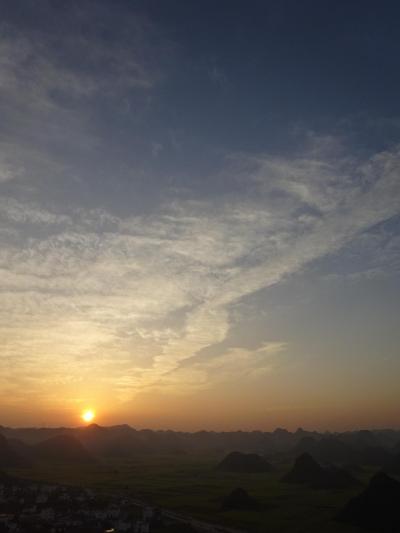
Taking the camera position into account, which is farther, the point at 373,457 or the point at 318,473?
the point at 373,457

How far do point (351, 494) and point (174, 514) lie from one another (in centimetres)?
4626

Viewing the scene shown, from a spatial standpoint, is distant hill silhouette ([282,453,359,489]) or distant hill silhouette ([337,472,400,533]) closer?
distant hill silhouette ([337,472,400,533])

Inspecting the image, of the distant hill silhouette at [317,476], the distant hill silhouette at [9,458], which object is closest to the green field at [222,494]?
the distant hill silhouette at [317,476]

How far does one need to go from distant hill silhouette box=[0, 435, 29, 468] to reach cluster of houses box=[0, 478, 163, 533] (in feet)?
223

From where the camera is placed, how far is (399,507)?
71188mm

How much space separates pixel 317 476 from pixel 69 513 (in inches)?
2911

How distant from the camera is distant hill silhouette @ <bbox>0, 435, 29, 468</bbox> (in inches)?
6526

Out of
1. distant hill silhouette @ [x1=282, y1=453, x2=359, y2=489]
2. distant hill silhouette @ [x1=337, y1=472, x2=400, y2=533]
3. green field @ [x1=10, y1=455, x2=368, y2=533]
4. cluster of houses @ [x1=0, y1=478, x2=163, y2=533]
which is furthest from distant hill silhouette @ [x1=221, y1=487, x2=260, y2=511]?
distant hill silhouette @ [x1=282, y1=453, x2=359, y2=489]

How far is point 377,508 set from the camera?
7188 cm

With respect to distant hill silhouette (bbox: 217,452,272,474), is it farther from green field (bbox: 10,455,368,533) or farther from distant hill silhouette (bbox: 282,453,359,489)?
distant hill silhouette (bbox: 282,453,359,489)

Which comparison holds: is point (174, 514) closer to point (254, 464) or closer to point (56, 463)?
point (254, 464)

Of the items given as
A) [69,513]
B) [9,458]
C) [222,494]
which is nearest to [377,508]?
[222,494]

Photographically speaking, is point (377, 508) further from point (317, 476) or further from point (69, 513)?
point (317, 476)

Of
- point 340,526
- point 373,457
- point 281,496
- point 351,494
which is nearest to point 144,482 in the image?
point 281,496
